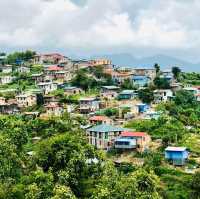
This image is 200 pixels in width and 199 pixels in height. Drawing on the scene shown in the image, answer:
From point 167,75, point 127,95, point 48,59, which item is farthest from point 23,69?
point 167,75

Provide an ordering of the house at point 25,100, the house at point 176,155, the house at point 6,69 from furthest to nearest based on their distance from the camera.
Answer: the house at point 6,69
the house at point 25,100
the house at point 176,155

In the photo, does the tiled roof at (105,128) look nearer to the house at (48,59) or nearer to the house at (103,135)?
the house at (103,135)

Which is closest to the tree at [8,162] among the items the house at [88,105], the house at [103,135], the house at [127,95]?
the house at [103,135]

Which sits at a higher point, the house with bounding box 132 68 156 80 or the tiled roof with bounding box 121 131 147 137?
the house with bounding box 132 68 156 80

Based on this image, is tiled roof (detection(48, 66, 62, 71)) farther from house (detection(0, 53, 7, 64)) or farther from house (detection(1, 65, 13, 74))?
house (detection(0, 53, 7, 64))

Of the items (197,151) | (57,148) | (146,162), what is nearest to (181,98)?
(197,151)

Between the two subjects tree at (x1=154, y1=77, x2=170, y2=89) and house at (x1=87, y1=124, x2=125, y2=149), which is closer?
house at (x1=87, y1=124, x2=125, y2=149)

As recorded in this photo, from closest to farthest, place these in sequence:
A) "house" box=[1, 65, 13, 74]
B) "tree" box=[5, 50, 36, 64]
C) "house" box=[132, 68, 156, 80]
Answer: "house" box=[132, 68, 156, 80] → "house" box=[1, 65, 13, 74] → "tree" box=[5, 50, 36, 64]

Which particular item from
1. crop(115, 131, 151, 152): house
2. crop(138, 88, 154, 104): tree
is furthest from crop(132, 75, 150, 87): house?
crop(115, 131, 151, 152): house

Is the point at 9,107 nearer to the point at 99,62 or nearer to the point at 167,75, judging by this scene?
the point at 167,75
